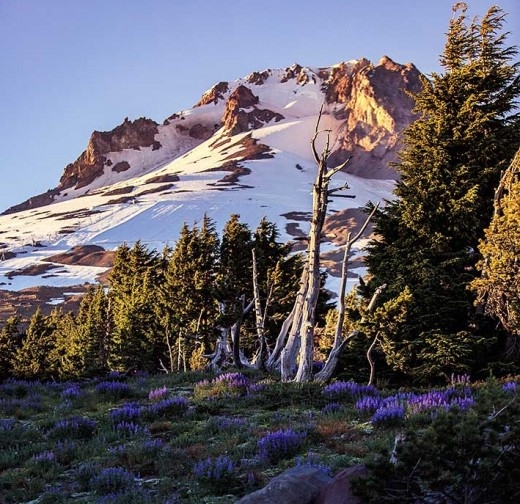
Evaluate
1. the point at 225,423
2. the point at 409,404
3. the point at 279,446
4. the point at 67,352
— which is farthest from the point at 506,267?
the point at 67,352

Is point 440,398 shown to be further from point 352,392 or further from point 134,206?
point 134,206

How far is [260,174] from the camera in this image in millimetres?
185250

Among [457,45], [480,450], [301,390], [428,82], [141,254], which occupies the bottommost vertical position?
[301,390]

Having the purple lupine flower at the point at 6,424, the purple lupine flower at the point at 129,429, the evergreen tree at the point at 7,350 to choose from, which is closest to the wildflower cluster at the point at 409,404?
the purple lupine flower at the point at 129,429

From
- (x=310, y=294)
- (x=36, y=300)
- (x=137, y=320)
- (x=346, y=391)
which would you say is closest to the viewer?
(x=346, y=391)

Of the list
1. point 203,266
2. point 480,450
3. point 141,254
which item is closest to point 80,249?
point 141,254

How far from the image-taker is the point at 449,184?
49.4 ft

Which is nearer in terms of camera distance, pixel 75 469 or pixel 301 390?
pixel 75 469

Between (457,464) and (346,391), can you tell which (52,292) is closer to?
(346,391)

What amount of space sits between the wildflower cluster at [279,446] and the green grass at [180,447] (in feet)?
0.16

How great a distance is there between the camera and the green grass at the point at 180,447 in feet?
19.5

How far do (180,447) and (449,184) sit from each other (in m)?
11.4

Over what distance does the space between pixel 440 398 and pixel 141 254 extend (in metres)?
35.7

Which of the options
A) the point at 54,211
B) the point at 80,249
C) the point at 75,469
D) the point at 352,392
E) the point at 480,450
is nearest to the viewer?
the point at 480,450
